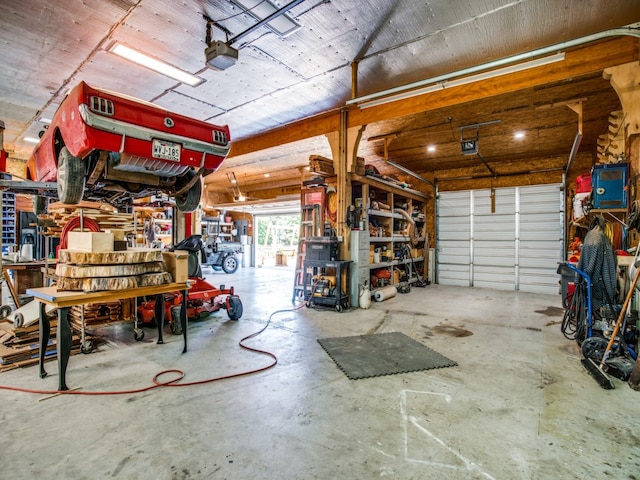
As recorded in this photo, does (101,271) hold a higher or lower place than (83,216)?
lower

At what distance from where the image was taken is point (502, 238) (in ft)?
28.6

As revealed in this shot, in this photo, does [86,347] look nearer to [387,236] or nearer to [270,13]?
[270,13]

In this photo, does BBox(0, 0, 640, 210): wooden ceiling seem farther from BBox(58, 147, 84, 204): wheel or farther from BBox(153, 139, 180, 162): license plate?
BBox(58, 147, 84, 204): wheel

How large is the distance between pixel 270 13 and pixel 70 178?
2695mm

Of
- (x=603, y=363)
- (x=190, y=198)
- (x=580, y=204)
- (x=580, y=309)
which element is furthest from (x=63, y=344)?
(x=580, y=204)

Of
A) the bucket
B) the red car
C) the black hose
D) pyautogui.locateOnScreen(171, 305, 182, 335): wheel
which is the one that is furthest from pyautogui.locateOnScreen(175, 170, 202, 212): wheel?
the bucket

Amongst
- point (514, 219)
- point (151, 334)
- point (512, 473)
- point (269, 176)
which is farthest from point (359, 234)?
point (269, 176)

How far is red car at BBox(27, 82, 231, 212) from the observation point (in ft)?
8.77

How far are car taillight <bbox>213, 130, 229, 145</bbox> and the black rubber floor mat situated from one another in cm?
263

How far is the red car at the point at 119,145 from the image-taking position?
267cm

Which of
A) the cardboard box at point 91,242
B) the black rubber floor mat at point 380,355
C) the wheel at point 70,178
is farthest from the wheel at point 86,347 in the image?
the black rubber floor mat at point 380,355

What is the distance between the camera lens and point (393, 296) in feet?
22.8

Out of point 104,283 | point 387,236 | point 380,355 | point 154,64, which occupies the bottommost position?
point 380,355

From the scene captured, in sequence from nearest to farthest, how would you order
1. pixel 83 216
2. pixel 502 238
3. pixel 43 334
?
pixel 43 334, pixel 83 216, pixel 502 238
